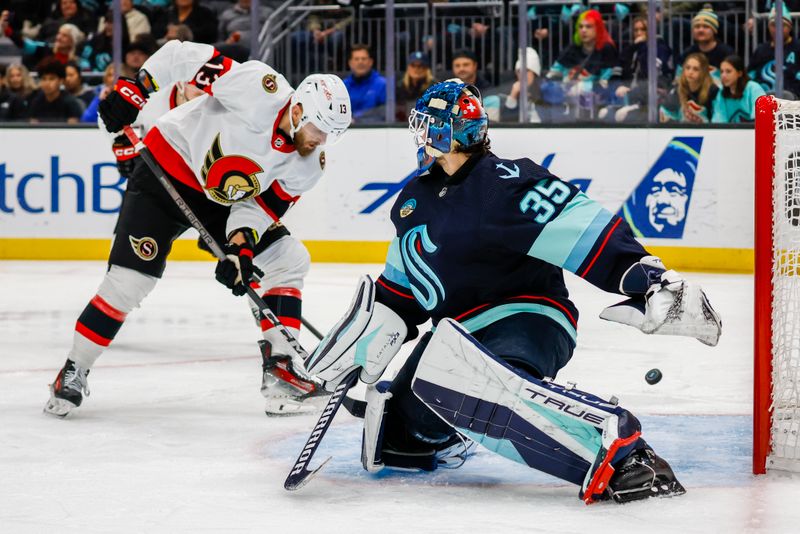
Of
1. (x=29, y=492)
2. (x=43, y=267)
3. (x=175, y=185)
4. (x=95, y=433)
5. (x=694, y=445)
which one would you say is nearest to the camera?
(x=29, y=492)

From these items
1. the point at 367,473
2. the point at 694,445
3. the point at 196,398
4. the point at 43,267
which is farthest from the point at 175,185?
the point at 43,267

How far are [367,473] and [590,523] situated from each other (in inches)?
23.3

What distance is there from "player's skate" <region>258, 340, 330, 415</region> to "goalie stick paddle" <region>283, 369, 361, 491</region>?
0.79 meters

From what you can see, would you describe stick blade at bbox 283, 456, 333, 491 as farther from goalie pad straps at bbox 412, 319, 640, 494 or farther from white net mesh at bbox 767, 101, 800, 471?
white net mesh at bbox 767, 101, 800, 471

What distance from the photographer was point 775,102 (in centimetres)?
265

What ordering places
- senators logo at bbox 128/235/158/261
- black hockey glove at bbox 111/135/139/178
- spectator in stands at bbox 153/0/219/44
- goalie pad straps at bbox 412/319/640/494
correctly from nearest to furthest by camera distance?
goalie pad straps at bbox 412/319/640/494 → senators logo at bbox 128/235/158/261 → black hockey glove at bbox 111/135/139/178 → spectator in stands at bbox 153/0/219/44

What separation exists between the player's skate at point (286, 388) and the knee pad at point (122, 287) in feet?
1.26

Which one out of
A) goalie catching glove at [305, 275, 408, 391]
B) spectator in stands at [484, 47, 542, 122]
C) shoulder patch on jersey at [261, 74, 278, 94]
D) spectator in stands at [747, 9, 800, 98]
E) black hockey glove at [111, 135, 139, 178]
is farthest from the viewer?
spectator in stands at [484, 47, 542, 122]

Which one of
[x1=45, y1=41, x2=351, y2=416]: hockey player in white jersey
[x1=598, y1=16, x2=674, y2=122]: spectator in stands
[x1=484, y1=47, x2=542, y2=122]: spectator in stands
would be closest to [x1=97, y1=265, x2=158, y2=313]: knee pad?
[x1=45, y1=41, x2=351, y2=416]: hockey player in white jersey

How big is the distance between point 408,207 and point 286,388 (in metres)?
1.04

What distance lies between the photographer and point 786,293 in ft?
8.96

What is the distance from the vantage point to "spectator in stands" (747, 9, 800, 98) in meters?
6.59

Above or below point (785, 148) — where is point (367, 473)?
below

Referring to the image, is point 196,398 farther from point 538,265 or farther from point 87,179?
point 87,179
